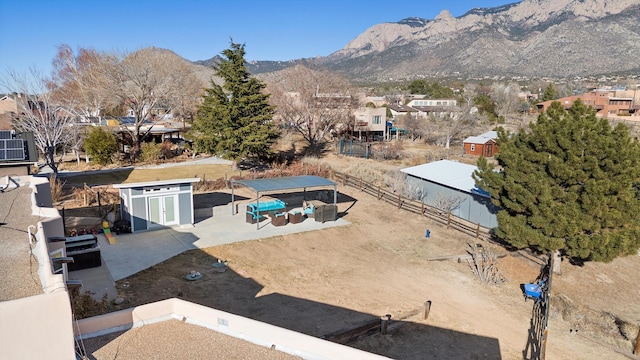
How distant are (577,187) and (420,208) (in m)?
10.0

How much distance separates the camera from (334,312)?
13227 mm

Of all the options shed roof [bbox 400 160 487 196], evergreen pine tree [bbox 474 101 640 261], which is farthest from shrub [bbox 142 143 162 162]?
evergreen pine tree [bbox 474 101 640 261]

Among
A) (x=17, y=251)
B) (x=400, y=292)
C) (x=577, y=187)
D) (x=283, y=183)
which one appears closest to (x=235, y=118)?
(x=283, y=183)

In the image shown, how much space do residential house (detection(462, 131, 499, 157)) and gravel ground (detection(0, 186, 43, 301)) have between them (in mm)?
42794

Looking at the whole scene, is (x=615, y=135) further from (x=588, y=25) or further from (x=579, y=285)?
(x=588, y=25)

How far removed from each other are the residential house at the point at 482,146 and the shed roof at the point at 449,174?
1759 cm

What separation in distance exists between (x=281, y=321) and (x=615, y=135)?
13663mm

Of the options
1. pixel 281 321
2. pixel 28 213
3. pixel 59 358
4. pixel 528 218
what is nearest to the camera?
pixel 59 358

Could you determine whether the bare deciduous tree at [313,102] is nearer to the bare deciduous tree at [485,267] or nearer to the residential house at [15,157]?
the residential house at [15,157]

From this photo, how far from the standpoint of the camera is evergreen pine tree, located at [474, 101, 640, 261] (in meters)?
15.0

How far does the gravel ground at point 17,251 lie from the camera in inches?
267

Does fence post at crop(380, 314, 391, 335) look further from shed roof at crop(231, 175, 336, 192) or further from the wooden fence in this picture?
the wooden fence

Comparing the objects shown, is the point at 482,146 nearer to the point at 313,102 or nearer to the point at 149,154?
the point at 313,102

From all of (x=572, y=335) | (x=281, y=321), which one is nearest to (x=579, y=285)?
(x=572, y=335)
